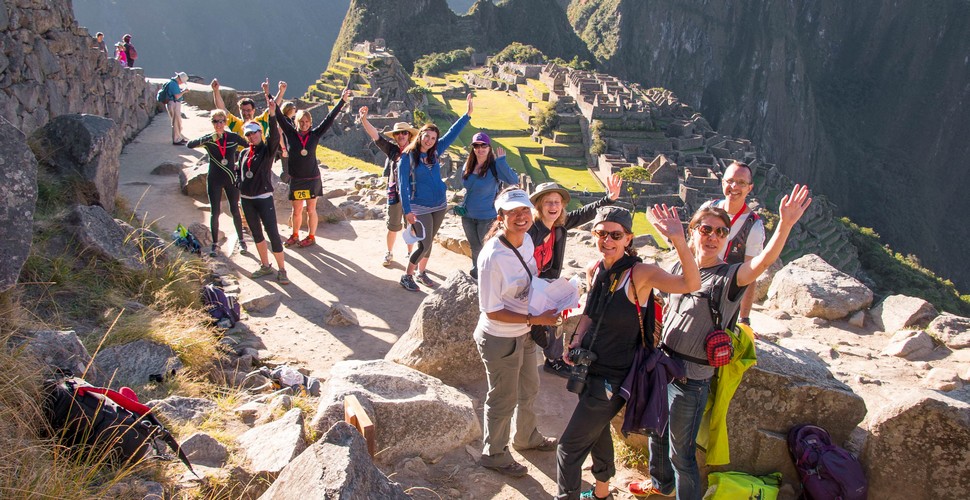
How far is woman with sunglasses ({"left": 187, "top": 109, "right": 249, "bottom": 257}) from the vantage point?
6.57 metres

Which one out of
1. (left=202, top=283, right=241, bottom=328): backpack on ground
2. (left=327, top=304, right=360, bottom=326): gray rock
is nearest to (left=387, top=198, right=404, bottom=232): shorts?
(left=327, top=304, right=360, bottom=326): gray rock

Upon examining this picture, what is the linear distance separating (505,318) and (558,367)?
388 millimetres

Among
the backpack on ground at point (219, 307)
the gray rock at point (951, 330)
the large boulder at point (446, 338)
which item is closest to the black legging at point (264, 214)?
the backpack on ground at point (219, 307)

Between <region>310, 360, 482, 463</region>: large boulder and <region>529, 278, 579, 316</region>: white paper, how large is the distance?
3.12 ft

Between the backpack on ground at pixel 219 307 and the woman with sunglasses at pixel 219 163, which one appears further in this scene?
the woman with sunglasses at pixel 219 163

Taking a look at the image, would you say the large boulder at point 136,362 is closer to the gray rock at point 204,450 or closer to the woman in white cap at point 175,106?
the gray rock at point 204,450

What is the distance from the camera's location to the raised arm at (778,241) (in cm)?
301

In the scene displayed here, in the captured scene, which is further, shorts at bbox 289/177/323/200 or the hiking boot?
shorts at bbox 289/177/323/200

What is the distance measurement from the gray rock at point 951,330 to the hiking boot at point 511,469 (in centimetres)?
440

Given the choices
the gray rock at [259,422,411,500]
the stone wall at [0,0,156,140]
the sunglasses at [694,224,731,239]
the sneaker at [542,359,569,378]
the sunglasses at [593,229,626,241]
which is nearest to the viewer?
the gray rock at [259,422,411,500]

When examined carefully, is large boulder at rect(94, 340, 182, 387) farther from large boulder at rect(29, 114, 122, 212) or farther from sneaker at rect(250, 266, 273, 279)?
large boulder at rect(29, 114, 122, 212)

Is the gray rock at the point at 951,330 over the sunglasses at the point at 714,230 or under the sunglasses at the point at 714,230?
under

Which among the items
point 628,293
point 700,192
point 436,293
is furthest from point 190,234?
point 700,192

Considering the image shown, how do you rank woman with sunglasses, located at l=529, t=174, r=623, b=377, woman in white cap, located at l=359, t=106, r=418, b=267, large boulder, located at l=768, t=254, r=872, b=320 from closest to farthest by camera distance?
woman with sunglasses, located at l=529, t=174, r=623, b=377
large boulder, located at l=768, t=254, r=872, b=320
woman in white cap, located at l=359, t=106, r=418, b=267
